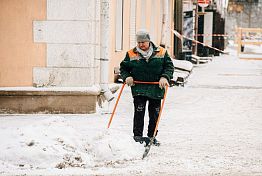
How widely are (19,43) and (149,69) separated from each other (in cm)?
380

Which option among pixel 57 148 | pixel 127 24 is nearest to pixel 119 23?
pixel 127 24

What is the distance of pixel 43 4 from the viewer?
11031 mm

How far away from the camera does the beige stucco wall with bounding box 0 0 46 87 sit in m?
11.1

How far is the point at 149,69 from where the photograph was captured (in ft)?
26.5

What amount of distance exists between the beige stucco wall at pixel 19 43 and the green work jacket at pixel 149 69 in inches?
135

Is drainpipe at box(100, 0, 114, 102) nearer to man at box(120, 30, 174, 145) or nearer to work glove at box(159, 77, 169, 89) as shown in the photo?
man at box(120, 30, 174, 145)

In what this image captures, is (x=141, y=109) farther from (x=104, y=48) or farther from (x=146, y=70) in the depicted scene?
(x=104, y=48)

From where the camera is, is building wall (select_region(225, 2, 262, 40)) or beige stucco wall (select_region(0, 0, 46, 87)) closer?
beige stucco wall (select_region(0, 0, 46, 87))

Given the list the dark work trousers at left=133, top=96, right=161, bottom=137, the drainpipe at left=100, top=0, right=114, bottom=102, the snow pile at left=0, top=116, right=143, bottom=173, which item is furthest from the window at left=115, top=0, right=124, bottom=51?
the snow pile at left=0, top=116, right=143, bottom=173

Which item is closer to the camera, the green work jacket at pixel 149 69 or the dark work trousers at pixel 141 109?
the green work jacket at pixel 149 69

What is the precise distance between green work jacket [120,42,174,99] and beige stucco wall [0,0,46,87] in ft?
11.2

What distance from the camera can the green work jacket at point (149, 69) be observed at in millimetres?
8047

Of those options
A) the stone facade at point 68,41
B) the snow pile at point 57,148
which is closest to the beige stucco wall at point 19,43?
the stone facade at point 68,41

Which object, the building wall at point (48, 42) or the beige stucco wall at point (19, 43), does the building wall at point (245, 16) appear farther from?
the beige stucco wall at point (19, 43)
